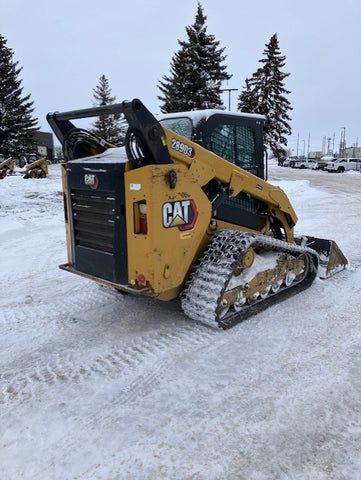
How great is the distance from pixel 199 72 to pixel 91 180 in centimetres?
2323

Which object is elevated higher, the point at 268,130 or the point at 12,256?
the point at 268,130

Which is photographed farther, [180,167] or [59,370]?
[180,167]

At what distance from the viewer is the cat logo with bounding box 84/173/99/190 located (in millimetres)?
3778

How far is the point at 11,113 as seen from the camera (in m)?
38.7

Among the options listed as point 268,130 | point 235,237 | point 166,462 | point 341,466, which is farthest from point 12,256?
point 268,130

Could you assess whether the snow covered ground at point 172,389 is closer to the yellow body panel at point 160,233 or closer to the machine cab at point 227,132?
the yellow body panel at point 160,233

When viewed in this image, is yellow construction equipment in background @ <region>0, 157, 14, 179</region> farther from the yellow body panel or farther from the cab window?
the yellow body panel

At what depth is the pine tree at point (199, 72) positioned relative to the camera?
81.4 ft

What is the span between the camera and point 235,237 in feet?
13.6

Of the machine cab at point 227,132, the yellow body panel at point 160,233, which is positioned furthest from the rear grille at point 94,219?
the machine cab at point 227,132

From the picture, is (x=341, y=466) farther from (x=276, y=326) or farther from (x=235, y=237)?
(x=235, y=237)

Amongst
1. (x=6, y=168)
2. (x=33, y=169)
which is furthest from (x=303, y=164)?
(x=6, y=168)

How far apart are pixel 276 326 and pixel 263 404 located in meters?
1.33

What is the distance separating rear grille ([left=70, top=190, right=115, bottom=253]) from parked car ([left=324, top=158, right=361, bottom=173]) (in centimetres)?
4381
